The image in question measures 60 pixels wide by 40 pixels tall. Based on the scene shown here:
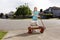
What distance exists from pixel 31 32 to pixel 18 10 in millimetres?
52481

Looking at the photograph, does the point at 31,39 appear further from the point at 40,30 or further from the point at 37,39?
the point at 40,30

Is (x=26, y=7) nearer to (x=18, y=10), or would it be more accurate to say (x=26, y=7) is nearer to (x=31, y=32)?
(x=18, y=10)

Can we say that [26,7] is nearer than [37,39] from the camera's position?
No

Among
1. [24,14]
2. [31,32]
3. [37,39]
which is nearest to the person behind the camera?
[37,39]

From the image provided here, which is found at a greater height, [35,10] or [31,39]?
[35,10]

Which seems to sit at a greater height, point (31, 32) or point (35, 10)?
point (35, 10)

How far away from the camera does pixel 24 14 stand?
213ft

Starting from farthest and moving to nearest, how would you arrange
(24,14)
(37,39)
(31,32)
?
(24,14) < (31,32) < (37,39)

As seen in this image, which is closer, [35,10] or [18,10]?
[35,10]

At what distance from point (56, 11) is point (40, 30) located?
64.3 m

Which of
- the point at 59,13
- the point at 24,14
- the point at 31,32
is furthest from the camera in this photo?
the point at 59,13

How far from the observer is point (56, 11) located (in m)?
77.1

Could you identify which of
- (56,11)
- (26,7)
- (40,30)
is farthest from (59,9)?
(40,30)

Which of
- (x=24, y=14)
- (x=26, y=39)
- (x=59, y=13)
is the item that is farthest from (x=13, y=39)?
(x=59, y=13)
